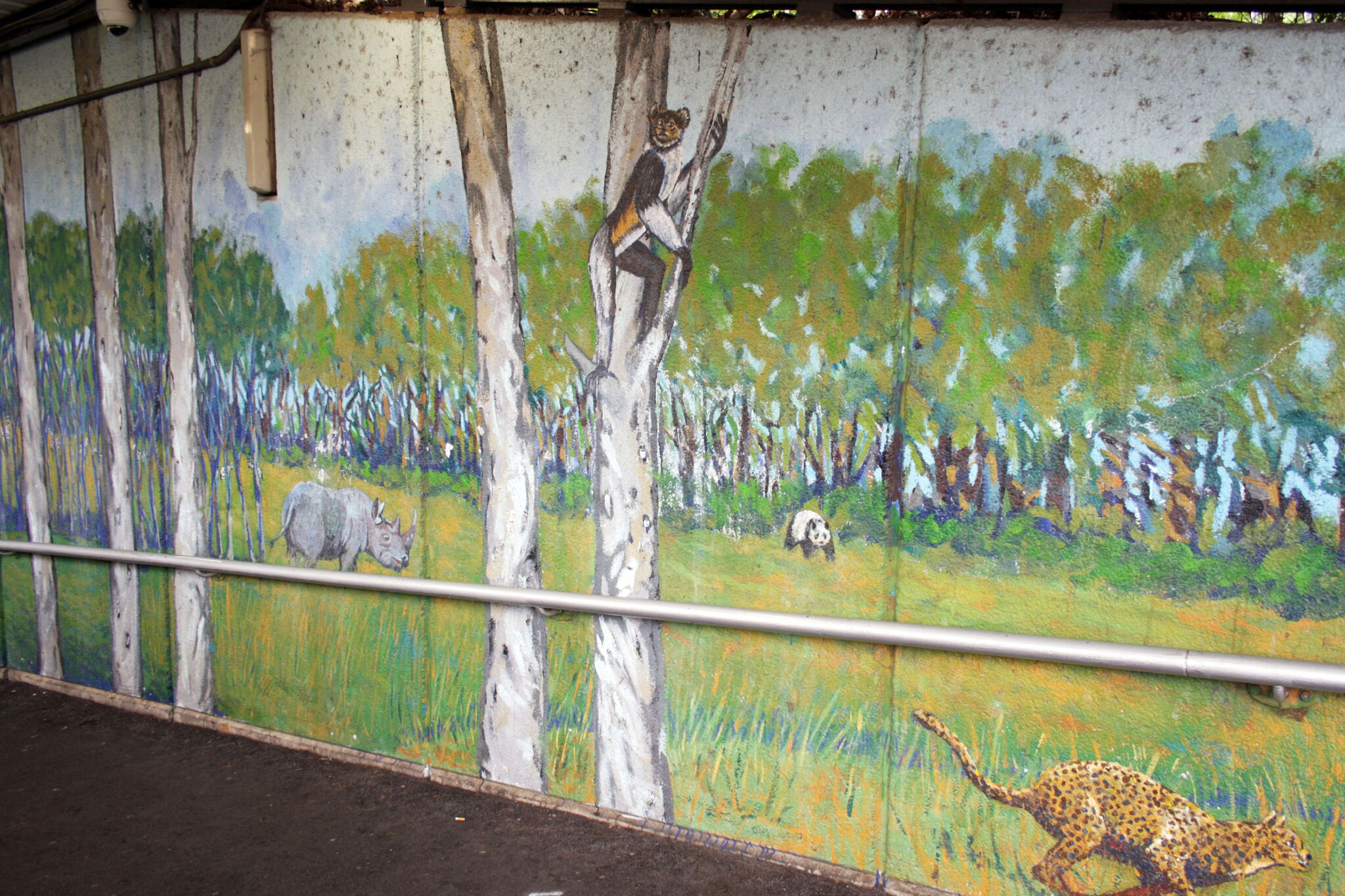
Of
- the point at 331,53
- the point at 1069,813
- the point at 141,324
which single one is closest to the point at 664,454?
the point at 1069,813

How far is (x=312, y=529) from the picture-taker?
4.31 meters

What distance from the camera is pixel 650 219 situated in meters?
3.35

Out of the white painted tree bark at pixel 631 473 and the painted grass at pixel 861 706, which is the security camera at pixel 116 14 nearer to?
the painted grass at pixel 861 706

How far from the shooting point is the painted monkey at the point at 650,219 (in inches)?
129

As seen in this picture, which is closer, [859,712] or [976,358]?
[976,358]

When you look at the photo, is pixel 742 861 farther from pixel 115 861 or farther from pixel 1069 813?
pixel 115 861

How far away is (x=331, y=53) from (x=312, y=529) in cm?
210

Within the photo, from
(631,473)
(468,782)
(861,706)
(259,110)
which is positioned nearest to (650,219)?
(631,473)

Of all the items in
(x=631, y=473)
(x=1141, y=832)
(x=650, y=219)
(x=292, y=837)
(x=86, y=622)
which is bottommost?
(x=292, y=837)

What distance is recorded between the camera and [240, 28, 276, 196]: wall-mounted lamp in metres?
4.09

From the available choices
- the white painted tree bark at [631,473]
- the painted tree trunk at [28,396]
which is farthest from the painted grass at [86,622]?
the white painted tree bark at [631,473]

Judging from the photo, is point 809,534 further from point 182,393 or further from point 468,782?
point 182,393

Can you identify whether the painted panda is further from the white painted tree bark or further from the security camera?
the security camera

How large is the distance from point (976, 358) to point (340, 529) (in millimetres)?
2873
